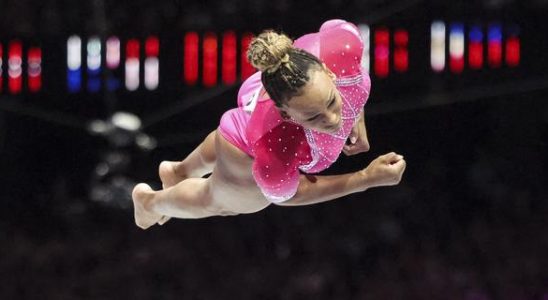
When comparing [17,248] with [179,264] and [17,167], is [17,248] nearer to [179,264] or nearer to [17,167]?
→ [17,167]

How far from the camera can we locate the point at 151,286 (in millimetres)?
5555

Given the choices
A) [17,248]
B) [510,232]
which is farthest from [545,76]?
[17,248]

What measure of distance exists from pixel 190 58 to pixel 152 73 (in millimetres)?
226

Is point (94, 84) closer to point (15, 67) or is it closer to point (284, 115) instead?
point (15, 67)

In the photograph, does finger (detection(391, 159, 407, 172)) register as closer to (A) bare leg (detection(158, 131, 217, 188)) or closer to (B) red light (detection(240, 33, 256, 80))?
(A) bare leg (detection(158, 131, 217, 188))

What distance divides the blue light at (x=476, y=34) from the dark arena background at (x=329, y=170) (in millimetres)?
13

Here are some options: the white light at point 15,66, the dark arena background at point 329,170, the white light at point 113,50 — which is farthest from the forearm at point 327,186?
the white light at point 15,66

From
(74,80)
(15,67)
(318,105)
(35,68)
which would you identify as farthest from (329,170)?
(318,105)

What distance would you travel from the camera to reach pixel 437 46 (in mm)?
5090

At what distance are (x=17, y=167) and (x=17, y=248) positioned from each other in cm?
48

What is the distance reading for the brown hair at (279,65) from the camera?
2.38 meters

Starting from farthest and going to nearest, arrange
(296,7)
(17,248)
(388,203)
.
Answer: (17,248)
(388,203)
(296,7)

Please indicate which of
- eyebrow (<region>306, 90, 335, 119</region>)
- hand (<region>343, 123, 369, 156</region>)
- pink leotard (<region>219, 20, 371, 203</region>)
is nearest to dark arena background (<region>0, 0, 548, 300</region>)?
hand (<region>343, 123, 369, 156</region>)

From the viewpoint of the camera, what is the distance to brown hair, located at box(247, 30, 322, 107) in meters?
2.38
